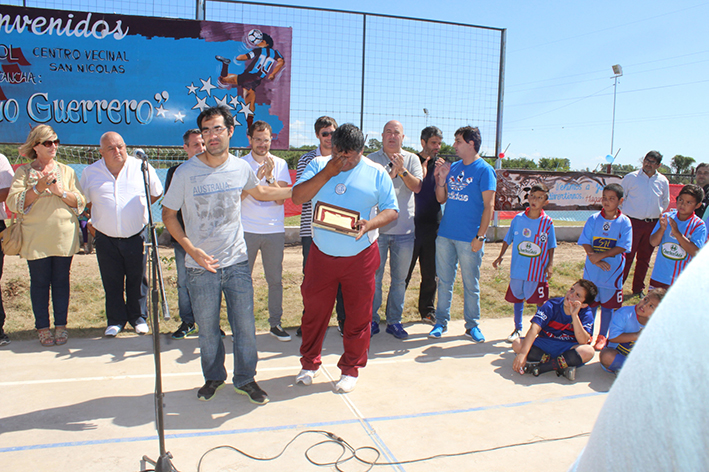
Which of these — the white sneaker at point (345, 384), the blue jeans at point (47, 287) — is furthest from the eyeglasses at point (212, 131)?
the blue jeans at point (47, 287)

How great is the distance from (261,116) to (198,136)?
420 cm

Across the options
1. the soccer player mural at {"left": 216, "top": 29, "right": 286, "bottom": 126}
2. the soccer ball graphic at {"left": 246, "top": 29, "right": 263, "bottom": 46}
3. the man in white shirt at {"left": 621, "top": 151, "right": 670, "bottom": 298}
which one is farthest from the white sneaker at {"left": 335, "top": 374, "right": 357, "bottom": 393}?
the soccer ball graphic at {"left": 246, "top": 29, "right": 263, "bottom": 46}

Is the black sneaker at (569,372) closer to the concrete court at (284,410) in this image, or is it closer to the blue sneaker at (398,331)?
the concrete court at (284,410)

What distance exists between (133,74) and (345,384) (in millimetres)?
Result: 7354

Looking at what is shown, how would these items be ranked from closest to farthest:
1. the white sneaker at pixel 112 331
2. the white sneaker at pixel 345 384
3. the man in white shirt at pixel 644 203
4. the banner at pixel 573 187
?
Answer: the white sneaker at pixel 345 384
the white sneaker at pixel 112 331
the man in white shirt at pixel 644 203
the banner at pixel 573 187

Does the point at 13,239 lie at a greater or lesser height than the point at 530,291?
greater

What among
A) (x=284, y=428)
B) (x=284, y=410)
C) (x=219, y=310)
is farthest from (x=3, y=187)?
(x=284, y=428)

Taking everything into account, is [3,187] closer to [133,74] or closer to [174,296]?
[174,296]

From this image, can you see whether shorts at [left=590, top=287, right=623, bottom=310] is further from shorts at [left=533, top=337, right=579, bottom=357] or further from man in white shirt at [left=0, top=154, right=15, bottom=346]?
man in white shirt at [left=0, top=154, right=15, bottom=346]

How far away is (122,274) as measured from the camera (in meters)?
4.95

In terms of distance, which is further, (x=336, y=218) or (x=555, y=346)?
(x=555, y=346)

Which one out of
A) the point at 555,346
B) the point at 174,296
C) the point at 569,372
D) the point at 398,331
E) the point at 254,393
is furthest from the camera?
the point at 174,296

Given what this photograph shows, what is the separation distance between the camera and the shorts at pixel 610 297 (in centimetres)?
489

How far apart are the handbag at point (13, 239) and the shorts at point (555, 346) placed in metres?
5.00
